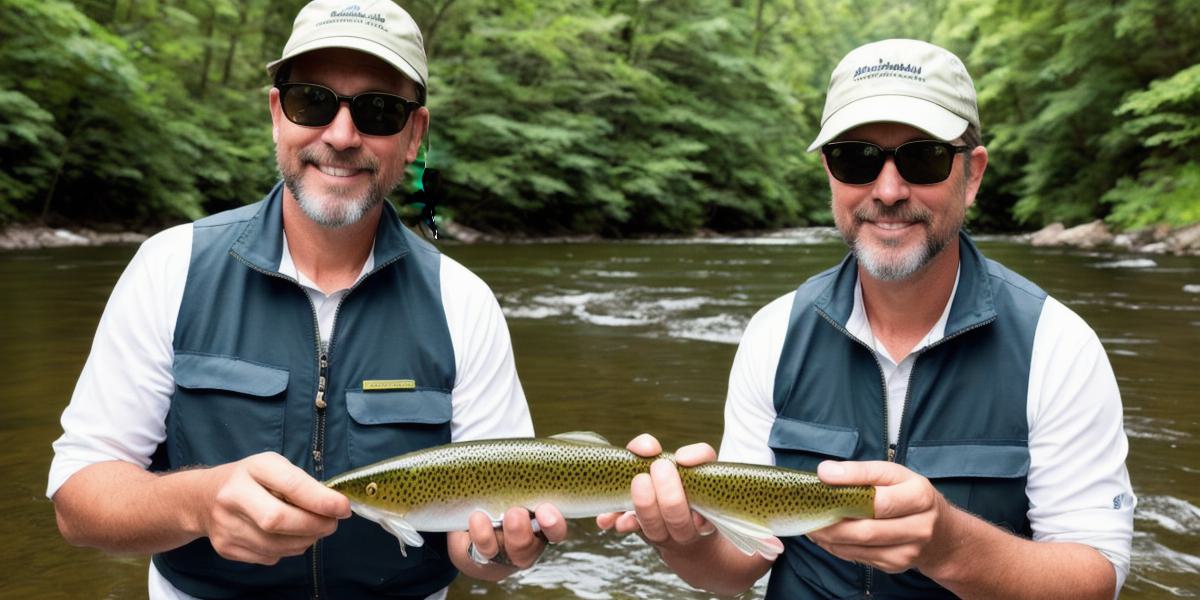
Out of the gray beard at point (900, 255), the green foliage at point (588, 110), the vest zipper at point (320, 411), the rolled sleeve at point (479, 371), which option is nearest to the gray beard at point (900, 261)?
the gray beard at point (900, 255)

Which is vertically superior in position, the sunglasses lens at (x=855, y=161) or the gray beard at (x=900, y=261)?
the sunglasses lens at (x=855, y=161)

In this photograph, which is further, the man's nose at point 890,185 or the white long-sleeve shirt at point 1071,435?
the man's nose at point 890,185

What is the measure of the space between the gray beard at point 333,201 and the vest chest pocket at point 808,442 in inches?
48.3

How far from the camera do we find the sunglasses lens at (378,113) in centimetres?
250

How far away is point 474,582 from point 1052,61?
89.0 ft

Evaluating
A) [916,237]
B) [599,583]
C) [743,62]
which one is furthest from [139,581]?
[743,62]

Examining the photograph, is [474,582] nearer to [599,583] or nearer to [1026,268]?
[599,583]

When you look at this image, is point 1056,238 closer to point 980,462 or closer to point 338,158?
point 980,462

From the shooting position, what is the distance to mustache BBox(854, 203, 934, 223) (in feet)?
8.10

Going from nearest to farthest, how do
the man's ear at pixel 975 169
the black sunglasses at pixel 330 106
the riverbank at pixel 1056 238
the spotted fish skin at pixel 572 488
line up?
the spotted fish skin at pixel 572 488 → the black sunglasses at pixel 330 106 → the man's ear at pixel 975 169 → the riverbank at pixel 1056 238

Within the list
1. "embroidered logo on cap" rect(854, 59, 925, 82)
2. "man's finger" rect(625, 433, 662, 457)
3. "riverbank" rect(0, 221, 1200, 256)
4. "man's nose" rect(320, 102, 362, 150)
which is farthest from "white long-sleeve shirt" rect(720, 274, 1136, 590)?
"riverbank" rect(0, 221, 1200, 256)

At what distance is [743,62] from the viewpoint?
34.8 meters

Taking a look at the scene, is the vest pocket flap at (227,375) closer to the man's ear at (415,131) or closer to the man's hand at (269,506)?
the man's hand at (269,506)

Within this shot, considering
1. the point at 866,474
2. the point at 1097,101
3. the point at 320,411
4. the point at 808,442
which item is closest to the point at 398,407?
the point at 320,411
